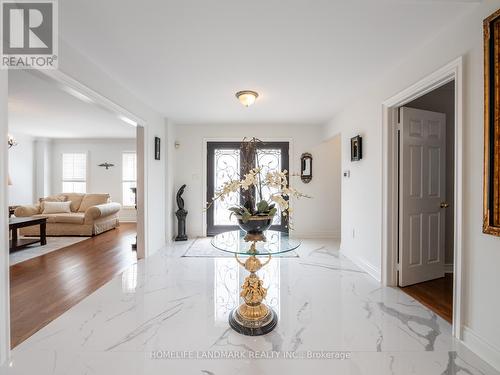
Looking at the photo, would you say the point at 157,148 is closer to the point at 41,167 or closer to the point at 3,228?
the point at 3,228

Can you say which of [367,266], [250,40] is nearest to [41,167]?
[250,40]

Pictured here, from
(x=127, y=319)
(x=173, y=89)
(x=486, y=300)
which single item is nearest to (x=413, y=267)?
(x=486, y=300)

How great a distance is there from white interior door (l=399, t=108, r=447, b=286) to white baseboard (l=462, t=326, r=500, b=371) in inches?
39.1

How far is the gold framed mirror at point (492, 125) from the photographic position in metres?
1.47

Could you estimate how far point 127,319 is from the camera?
2.04 metres

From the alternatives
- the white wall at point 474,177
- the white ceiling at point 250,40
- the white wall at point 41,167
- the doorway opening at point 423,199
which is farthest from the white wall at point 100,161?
the white wall at point 474,177

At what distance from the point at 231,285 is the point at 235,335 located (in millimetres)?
888

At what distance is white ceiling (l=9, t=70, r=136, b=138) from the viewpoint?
3.24m

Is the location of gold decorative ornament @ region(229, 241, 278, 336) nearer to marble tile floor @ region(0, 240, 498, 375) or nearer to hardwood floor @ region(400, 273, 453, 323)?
marble tile floor @ region(0, 240, 498, 375)

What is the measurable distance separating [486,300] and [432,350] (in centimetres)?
49

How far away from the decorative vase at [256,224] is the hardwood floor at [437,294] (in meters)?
1.76

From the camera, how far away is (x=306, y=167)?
16.6 feet

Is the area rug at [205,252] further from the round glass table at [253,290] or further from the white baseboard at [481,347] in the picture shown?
the white baseboard at [481,347]

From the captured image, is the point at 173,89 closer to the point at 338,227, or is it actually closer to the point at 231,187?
the point at 231,187
